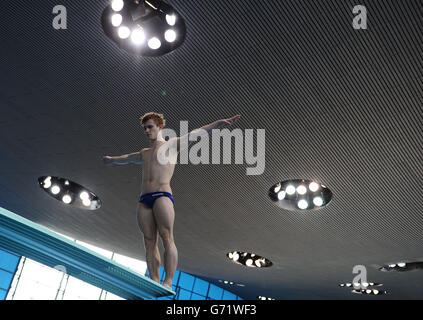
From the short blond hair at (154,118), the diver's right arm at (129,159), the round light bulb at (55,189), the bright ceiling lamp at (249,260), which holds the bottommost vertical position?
the diver's right arm at (129,159)

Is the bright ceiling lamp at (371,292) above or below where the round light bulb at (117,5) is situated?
above

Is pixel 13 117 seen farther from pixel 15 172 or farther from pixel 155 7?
pixel 155 7

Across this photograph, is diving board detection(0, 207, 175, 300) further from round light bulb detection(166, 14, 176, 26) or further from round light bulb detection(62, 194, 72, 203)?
round light bulb detection(62, 194, 72, 203)

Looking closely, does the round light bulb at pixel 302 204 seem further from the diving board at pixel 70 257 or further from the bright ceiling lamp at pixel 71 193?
the diving board at pixel 70 257

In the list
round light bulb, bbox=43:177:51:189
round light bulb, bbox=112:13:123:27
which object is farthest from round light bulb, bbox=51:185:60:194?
round light bulb, bbox=112:13:123:27

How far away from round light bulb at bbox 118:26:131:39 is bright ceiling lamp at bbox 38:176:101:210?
7.18 m

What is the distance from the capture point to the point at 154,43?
20.7ft

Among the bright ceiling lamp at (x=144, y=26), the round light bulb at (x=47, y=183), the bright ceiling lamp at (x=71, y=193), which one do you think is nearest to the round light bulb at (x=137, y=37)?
the bright ceiling lamp at (x=144, y=26)

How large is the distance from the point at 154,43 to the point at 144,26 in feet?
1.18

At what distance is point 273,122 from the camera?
752 cm

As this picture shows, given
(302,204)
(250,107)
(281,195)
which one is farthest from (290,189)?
(250,107)

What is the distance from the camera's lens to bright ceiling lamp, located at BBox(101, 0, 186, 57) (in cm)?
583

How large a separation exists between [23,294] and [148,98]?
41.3ft

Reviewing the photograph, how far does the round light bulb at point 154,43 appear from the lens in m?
6.25
